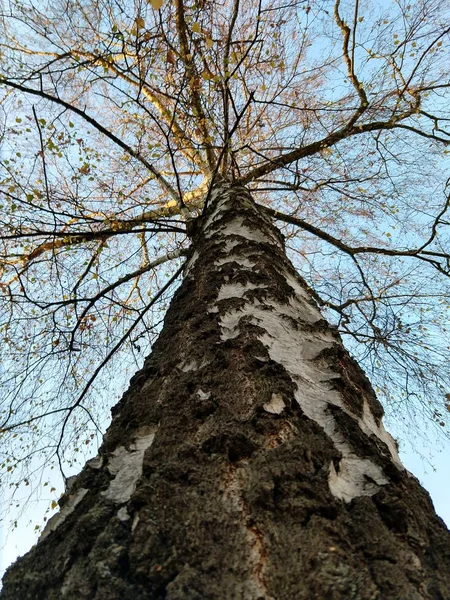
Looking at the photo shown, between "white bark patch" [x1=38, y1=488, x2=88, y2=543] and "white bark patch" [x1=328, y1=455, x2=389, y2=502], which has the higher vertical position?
"white bark patch" [x1=38, y1=488, x2=88, y2=543]

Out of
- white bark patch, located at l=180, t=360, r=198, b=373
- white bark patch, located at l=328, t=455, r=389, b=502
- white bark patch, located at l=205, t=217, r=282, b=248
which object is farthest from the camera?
white bark patch, located at l=205, t=217, r=282, b=248

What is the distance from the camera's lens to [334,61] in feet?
15.4

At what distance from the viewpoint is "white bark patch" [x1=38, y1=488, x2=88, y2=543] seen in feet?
2.96

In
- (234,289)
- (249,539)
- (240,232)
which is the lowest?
(249,539)

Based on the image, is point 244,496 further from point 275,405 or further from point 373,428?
point 373,428

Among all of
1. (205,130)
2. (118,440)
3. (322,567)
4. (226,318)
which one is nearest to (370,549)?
(322,567)

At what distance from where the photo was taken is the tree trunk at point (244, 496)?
641 mm

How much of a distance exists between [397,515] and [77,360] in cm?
423

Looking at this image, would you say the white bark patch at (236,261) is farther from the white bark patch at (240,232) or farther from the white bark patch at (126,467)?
the white bark patch at (126,467)

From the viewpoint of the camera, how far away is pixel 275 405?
3.32ft

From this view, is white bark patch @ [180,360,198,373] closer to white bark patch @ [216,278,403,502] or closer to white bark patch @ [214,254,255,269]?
white bark patch @ [216,278,403,502]

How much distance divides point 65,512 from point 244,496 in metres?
0.45

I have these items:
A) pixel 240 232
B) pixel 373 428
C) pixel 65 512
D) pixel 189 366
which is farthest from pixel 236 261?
pixel 65 512

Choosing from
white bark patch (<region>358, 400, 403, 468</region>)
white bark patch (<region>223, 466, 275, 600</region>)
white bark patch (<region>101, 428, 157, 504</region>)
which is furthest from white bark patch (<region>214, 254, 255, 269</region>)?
white bark patch (<region>223, 466, 275, 600</region>)
